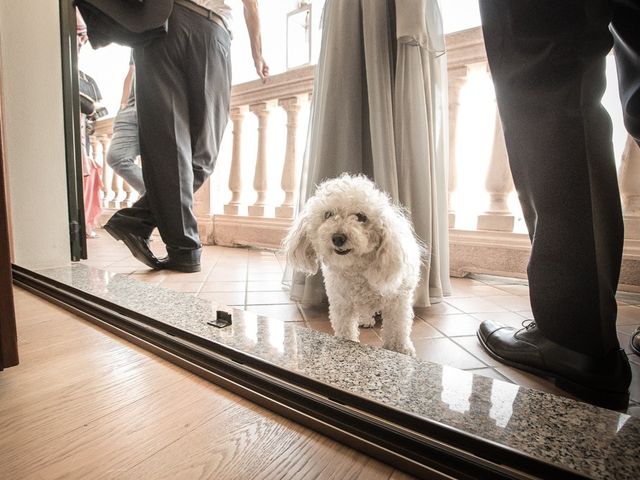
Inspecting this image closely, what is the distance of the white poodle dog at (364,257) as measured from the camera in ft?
3.33

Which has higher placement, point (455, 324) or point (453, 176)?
point (453, 176)


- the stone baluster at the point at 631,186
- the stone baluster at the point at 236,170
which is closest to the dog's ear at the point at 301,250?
the stone baluster at the point at 631,186

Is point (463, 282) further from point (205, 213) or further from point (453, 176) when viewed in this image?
point (205, 213)

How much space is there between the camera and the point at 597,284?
71 cm

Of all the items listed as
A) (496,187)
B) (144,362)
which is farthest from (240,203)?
(144,362)

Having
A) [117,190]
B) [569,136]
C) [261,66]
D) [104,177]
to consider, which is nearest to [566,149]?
[569,136]

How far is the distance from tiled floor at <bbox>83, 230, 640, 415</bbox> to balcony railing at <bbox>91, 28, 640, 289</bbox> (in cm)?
21

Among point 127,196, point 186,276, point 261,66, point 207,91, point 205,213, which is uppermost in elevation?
point 261,66

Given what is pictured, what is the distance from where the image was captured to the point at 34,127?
152 centimetres

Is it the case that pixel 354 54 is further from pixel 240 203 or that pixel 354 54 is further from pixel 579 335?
pixel 240 203

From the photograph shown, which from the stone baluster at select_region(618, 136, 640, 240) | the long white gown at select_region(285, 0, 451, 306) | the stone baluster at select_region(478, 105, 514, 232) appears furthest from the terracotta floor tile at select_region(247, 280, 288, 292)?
the stone baluster at select_region(618, 136, 640, 240)

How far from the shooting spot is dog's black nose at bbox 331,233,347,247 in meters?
1.02

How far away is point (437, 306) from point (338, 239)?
0.66m

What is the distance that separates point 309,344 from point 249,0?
1.95 metres
